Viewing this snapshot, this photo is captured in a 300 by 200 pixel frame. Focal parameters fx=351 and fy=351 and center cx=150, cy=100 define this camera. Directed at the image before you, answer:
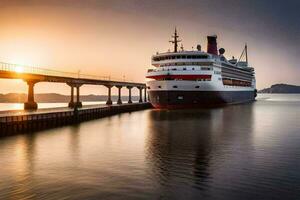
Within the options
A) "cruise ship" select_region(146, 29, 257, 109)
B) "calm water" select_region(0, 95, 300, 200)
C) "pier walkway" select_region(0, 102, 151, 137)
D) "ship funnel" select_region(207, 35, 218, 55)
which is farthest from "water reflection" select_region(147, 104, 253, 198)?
"ship funnel" select_region(207, 35, 218, 55)

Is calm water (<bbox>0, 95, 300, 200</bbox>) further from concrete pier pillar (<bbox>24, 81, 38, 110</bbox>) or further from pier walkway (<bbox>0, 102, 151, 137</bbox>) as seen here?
concrete pier pillar (<bbox>24, 81, 38, 110</bbox>)

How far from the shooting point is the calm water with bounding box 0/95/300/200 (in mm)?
17822

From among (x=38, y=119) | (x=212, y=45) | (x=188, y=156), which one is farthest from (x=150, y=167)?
(x=212, y=45)

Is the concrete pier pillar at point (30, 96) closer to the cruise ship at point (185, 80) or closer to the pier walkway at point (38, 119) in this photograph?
the pier walkway at point (38, 119)

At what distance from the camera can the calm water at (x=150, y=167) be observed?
17822mm

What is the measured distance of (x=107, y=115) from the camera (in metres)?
79.7

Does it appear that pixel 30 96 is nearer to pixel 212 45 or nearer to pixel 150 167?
pixel 212 45

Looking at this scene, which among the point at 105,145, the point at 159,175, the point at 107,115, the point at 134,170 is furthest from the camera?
the point at 107,115

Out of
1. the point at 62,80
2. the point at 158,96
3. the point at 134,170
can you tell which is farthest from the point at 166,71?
the point at 134,170

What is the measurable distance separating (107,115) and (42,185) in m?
60.9

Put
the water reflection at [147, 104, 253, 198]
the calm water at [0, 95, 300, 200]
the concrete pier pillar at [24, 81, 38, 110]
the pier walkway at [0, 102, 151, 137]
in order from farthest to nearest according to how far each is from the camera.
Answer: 1. the concrete pier pillar at [24, 81, 38, 110]
2. the pier walkway at [0, 102, 151, 137]
3. the water reflection at [147, 104, 253, 198]
4. the calm water at [0, 95, 300, 200]

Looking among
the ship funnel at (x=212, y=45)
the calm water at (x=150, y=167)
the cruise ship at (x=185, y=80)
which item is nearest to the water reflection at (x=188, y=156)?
the calm water at (x=150, y=167)

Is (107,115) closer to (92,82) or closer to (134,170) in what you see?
(92,82)

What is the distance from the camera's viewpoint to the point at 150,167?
24.0 meters
